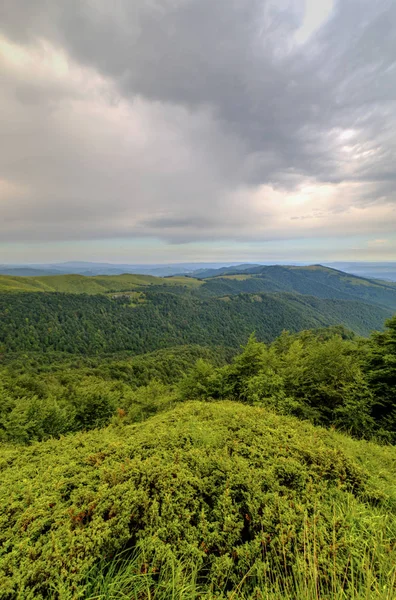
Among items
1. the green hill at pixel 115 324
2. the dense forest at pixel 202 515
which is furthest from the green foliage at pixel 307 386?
the green hill at pixel 115 324

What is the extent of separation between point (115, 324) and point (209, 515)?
527 feet

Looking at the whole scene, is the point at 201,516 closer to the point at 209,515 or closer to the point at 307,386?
the point at 209,515

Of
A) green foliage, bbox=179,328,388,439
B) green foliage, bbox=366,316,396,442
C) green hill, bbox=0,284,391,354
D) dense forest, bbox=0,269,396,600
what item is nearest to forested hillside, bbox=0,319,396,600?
dense forest, bbox=0,269,396,600

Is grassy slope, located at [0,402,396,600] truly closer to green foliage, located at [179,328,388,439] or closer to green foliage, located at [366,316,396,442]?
green foliage, located at [179,328,388,439]

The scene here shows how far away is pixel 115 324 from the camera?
15312 centimetres

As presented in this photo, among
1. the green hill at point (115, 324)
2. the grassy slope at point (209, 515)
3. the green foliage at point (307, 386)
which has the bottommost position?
the green hill at point (115, 324)

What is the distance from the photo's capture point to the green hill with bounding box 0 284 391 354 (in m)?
122

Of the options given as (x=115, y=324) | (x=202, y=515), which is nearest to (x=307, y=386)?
(x=202, y=515)

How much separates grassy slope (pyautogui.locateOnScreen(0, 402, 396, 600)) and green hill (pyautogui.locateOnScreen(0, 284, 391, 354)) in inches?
5175

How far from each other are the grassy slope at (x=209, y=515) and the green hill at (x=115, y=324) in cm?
→ 13144

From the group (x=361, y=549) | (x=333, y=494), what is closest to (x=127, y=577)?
(x=361, y=549)

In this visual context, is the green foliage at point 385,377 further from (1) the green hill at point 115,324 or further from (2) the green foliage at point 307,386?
(1) the green hill at point 115,324

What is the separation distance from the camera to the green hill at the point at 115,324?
122412mm

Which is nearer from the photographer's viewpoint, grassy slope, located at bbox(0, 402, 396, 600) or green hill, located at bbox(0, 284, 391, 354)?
grassy slope, located at bbox(0, 402, 396, 600)
